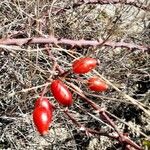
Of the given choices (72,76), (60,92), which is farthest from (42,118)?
(72,76)

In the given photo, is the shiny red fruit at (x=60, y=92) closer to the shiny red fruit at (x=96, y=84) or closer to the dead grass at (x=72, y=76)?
the shiny red fruit at (x=96, y=84)

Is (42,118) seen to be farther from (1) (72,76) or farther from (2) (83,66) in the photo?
(1) (72,76)

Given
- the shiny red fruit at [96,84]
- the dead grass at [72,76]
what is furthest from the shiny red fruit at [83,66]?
the dead grass at [72,76]

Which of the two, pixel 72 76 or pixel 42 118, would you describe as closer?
pixel 42 118

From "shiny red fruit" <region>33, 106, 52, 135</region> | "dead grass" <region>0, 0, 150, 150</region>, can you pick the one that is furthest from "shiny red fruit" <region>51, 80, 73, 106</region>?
"dead grass" <region>0, 0, 150, 150</region>

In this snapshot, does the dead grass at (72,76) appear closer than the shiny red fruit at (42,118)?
No

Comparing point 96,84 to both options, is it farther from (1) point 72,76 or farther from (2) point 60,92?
(1) point 72,76

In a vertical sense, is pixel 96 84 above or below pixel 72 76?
above


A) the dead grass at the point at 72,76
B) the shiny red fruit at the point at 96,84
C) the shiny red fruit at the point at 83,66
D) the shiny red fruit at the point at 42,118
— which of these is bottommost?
the dead grass at the point at 72,76
